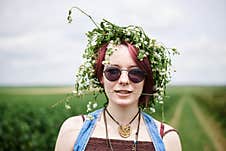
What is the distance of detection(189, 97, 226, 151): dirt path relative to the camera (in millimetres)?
8291

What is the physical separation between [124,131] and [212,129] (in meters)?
8.40

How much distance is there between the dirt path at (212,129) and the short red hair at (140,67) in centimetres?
604

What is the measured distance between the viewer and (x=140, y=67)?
81.4 inches

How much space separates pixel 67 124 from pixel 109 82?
0.22 meters

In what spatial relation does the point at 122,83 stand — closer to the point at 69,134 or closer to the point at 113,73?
the point at 113,73

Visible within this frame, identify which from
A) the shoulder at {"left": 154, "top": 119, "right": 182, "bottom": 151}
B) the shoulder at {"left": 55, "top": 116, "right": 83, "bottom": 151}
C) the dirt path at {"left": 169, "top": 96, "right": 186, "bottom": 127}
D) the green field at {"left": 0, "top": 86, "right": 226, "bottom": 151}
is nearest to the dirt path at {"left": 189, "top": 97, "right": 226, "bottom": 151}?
the green field at {"left": 0, "top": 86, "right": 226, "bottom": 151}

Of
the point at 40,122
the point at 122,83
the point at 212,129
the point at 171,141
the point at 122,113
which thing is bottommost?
the point at 212,129

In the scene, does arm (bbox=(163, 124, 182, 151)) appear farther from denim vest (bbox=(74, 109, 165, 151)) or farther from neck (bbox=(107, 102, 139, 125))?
neck (bbox=(107, 102, 139, 125))

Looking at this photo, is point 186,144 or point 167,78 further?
point 186,144

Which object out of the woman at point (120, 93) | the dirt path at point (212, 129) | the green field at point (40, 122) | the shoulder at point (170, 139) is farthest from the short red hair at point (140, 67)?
the dirt path at point (212, 129)

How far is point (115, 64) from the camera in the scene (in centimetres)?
207

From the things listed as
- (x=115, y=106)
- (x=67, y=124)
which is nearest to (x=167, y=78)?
(x=115, y=106)

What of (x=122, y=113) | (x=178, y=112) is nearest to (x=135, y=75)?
(x=122, y=113)

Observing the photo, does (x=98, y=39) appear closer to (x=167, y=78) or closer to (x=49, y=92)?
(x=167, y=78)
